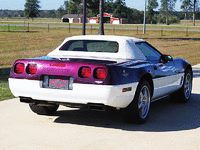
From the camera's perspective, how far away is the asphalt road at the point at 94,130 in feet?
17.7

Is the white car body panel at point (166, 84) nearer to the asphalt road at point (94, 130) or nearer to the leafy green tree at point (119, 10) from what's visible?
the asphalt road at point (94, 130)

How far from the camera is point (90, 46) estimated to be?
7527 millimetres

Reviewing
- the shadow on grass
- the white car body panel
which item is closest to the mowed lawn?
the shadow on grass

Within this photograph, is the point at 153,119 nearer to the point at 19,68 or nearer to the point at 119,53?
the point at 119,53

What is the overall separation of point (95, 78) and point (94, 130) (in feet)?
2.90

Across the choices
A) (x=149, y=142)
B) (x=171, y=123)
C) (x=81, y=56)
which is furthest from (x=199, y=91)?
(x=149, y=142)

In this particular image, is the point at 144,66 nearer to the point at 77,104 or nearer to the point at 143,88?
the point at 143,88

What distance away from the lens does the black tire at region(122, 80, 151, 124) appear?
643cm

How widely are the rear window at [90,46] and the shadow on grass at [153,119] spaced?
121 centimetres

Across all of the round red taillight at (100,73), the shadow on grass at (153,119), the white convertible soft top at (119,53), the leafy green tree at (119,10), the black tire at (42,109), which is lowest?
the shadow on grass at (153,119)

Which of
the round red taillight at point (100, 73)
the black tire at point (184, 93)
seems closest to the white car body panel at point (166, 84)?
the black tire at point (184, 93)

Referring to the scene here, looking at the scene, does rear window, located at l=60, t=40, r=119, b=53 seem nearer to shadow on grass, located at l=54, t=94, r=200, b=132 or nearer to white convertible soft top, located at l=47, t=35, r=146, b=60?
white convertible soft top, located at l=47, t=35, r=146, b=60

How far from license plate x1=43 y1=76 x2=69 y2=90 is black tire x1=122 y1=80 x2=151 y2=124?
112 cm

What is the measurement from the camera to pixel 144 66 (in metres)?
6.76
